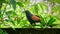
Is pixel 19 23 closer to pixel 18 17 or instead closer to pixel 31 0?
pixel 18 17

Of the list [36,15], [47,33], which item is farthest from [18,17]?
[47,33]

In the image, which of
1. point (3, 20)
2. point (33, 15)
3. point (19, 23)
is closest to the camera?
point (3, 20)

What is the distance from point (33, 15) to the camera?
118 centimetres

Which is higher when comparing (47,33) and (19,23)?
(19,23)

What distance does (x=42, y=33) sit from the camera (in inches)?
44.4

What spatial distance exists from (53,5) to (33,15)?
0.64ft

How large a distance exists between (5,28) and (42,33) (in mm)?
309

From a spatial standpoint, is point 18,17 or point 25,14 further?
point 25,14

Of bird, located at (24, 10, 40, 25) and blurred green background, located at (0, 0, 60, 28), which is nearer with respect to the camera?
blurred green background, located at (0, 0, 60, 28)

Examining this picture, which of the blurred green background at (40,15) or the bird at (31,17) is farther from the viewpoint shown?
the bird at (31,17)

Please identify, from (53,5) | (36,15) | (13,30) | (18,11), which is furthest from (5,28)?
(53,5)

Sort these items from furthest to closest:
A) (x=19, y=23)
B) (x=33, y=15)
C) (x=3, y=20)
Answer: (x=33, y=15), (x=19, y=23), (x=3, y=20)

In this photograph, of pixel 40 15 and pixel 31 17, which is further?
pixel 31 17

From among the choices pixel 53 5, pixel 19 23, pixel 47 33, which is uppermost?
pixel 53 5
